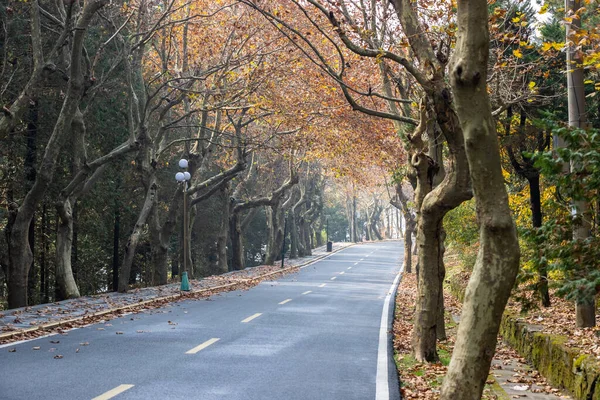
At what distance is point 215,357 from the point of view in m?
11.5

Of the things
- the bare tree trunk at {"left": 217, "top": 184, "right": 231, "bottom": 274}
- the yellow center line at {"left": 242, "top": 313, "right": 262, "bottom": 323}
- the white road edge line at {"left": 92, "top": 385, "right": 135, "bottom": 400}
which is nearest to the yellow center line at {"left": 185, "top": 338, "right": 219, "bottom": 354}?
the white road edge line at {"left": 92, "top": 385, "right": 135, "bottom": 400}

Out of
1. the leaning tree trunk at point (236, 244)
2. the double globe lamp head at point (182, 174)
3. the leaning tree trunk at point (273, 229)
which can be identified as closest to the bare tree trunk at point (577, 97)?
the double globe lamp head at point (182, 174)

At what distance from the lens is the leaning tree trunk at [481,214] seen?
5828mm

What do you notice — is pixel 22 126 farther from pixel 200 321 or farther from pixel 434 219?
pixel 434 219


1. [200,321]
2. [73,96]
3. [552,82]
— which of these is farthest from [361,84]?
[200,321]

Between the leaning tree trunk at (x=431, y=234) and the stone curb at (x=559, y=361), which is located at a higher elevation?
the leaning tree trunk at (x=431, y=234)

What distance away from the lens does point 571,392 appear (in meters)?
8.34

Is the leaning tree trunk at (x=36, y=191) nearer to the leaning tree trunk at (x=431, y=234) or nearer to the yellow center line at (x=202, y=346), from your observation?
the yellow center line at (x=202, y=346)

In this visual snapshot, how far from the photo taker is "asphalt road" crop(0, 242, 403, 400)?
8969 mm

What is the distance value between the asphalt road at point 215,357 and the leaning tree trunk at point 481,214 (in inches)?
126

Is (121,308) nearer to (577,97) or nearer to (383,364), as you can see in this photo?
(383,364)

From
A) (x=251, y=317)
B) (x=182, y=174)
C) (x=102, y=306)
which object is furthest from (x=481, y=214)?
(x=182, y=174)

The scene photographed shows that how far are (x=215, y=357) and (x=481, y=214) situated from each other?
666cm

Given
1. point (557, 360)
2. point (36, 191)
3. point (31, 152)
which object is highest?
point (31, 152)
